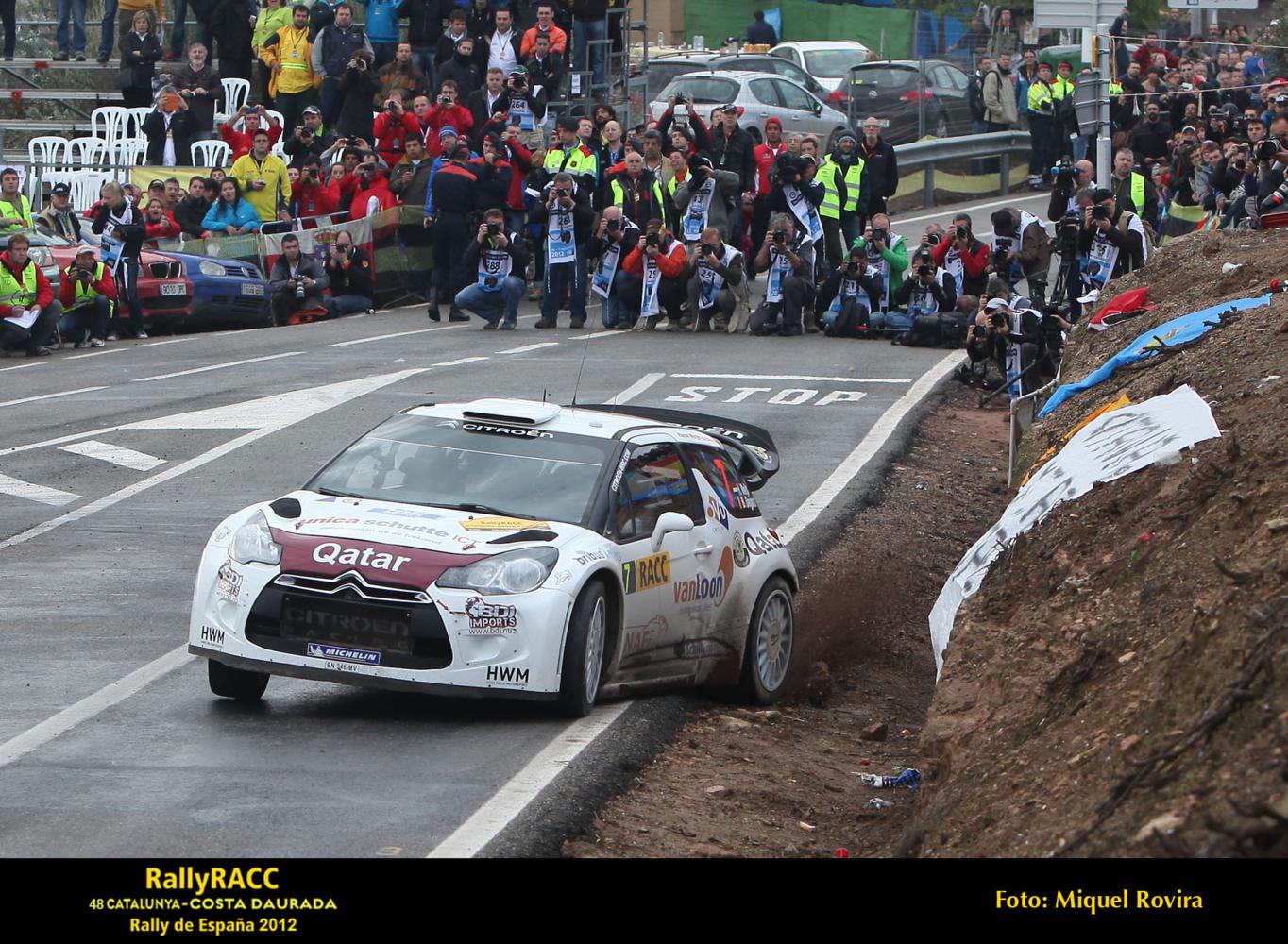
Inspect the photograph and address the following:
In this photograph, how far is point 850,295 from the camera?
25.6m

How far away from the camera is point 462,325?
87.4 ft

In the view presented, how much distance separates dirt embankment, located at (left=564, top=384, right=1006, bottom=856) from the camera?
8.56m

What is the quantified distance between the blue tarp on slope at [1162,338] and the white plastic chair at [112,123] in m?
19.8

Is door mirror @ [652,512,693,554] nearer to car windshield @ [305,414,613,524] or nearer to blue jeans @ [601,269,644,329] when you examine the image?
car windshield @ [305,414,613,524]

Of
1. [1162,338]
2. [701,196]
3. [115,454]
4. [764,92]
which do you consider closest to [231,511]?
[115,454]

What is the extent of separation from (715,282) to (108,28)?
14932mm

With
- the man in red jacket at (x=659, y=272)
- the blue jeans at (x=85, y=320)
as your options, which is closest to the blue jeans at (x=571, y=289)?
the man in red jacket at (x=659, y=272)

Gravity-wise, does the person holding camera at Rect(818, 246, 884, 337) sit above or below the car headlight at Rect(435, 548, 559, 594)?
below

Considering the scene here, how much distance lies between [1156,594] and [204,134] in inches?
980

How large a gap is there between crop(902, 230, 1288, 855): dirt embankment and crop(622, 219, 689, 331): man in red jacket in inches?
498

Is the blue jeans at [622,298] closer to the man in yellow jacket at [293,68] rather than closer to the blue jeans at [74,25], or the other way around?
the man in yellow jacket at [293,68]

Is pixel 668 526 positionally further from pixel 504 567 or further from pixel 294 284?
pixel 294 284

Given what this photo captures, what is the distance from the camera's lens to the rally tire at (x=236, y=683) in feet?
32.4

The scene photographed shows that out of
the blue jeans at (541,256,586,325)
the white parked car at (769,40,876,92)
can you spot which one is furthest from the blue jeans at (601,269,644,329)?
the white parked car at (769,40,876,92)
